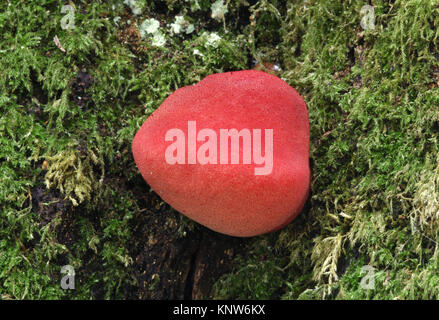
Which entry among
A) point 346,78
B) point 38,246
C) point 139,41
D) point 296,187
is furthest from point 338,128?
point 38,246

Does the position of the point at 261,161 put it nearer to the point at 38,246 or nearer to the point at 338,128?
the point at 338,128

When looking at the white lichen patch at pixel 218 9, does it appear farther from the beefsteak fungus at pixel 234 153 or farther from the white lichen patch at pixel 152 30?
the beefsteak fungus at pixel 234 153

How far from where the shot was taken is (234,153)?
6.43 ft

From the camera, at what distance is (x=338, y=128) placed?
2.20 metres

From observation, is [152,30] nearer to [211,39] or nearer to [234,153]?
[211,39]

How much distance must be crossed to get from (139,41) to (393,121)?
4.33 feet

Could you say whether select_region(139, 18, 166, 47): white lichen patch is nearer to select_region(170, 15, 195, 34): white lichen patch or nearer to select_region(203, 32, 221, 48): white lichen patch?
select_region(170, 15, 195, 34): white lichen patch

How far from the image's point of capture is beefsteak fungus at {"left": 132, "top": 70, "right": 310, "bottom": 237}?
6.40 feet

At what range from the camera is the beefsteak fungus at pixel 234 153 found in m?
1.95

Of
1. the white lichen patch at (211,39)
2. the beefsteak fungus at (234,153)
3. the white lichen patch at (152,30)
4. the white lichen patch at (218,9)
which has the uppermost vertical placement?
the white lichen patch at (218,9)

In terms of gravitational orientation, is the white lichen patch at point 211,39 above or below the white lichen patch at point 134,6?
below

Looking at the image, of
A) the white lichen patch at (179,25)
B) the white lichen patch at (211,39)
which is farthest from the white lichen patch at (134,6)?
the white lichen patch at (211,39)

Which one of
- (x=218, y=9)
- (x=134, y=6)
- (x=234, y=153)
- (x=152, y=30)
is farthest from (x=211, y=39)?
(x=234, y=153)

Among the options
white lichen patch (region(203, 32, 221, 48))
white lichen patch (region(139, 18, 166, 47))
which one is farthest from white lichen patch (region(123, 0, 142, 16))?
white lichen patch (region(203, 32, 221, 48))
